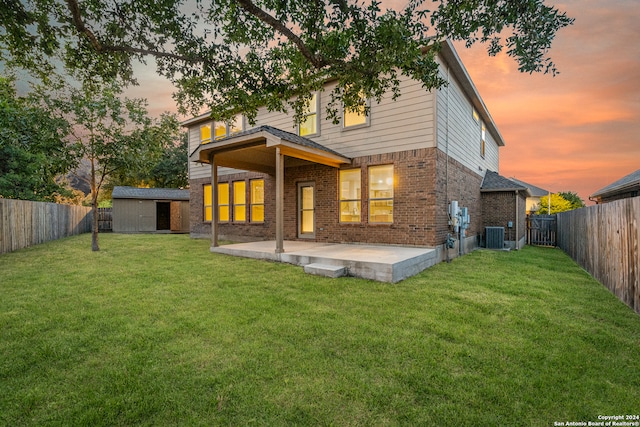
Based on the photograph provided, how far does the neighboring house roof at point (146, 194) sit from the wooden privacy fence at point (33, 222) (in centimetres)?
289

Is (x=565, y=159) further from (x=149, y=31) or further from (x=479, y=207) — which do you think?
(x=149, y=31)

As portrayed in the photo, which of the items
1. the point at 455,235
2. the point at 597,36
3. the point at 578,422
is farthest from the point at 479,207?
the point at 578,422

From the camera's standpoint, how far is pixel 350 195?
9.63 metres

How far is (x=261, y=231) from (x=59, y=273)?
6620 millimetres

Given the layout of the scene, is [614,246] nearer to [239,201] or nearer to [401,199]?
[401,199]

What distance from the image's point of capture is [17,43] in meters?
4.72

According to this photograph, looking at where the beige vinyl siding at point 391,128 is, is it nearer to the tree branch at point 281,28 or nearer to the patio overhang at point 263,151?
the patio overhang at point 263,151

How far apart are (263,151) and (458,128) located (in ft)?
22.3

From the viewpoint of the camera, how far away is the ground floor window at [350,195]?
31.0 feet

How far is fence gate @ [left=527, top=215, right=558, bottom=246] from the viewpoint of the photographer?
13.8 meters

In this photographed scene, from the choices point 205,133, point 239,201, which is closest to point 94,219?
point 239,201

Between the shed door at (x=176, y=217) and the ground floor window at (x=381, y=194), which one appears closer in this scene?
the ground floor window at (x=381, y=194)

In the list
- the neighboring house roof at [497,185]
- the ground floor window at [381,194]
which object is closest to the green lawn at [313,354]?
the ground floor window at [381,194]

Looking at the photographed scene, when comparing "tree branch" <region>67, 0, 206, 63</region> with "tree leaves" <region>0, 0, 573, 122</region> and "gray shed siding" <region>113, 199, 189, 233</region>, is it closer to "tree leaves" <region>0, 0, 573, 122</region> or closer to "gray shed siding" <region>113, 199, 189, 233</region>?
"tree leaves" <region>0, 0, 573, 122</region>
